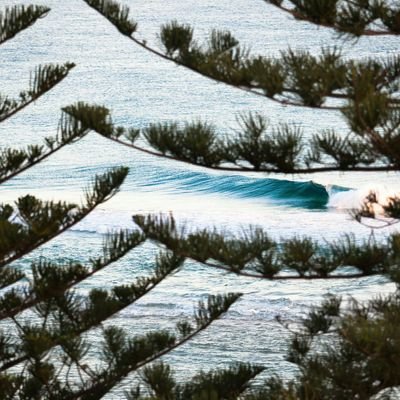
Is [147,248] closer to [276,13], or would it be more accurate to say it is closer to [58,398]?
[58,398]

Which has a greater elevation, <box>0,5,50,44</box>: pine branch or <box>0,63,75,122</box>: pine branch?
<box>0,5,50,44</box>: pine branch

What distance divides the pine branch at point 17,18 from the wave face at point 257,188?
391 inches

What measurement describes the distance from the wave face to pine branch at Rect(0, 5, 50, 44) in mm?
9924

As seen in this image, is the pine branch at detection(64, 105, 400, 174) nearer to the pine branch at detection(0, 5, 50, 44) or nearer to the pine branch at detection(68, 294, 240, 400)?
the pine branch at detection(0, 5, 50, 44)

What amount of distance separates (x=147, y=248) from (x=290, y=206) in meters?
3.18

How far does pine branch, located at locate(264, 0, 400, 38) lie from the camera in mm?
5727

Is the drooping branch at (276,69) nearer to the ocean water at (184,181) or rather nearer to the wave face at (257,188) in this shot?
the ocean water at (184,181)

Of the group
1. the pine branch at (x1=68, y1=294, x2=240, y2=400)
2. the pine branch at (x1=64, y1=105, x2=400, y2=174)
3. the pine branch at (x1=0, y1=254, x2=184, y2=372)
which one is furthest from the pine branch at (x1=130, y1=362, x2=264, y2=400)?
the pine branch at (x1=64, y1=105, x2=400, y2=174)

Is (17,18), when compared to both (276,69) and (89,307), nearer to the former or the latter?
(89,307)

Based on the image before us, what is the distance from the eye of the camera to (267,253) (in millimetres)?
6141

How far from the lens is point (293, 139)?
19.3ft

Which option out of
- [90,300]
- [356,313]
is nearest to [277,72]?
[356,313]

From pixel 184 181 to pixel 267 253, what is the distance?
41.5ft

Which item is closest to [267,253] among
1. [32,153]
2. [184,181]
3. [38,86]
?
[32,153]
